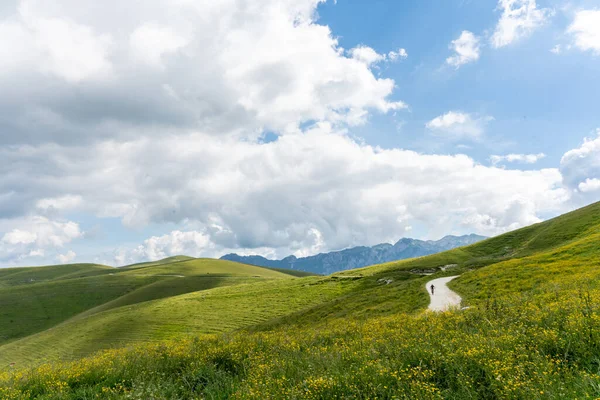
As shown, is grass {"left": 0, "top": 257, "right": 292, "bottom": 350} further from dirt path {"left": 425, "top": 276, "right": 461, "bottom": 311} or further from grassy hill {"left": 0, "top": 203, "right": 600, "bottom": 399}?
grassy hill {"left": 0, "top": 203, "right": 600, "bottom": 399}

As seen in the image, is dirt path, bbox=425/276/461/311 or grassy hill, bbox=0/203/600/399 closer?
grassy hill, bbox=0/203/600/399

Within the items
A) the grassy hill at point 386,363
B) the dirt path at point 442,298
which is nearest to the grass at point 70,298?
the dirt path at point 442,298

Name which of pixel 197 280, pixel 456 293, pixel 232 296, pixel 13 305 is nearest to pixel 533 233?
pixel 456 293

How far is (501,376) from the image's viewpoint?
8.71m

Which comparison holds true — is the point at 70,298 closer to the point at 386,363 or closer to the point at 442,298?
the point at 442,298

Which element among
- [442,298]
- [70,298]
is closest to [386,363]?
[442,298]

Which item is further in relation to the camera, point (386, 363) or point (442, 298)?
A: point (442, 298)

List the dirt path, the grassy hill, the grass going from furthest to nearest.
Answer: the grass, the dirt path, the grassy hill

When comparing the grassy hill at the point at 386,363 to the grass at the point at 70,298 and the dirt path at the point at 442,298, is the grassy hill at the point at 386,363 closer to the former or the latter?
the dirt path at the point at 442,298

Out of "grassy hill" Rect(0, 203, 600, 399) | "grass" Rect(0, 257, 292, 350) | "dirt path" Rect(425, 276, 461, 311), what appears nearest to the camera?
"grassy hill" Rect(0, 203, 600, 399)

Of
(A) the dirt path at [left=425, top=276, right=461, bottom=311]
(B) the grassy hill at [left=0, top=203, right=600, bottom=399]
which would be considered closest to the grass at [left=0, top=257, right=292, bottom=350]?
(A) the dirt path at [left=425, top=276, right=461, bottom=311]

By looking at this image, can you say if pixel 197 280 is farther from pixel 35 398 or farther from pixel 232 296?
pixel 35 398

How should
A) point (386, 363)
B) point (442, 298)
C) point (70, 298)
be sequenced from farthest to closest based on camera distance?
point (70, 298) → point (442, 298) → point (386, 363)

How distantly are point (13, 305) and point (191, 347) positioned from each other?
556 ft
